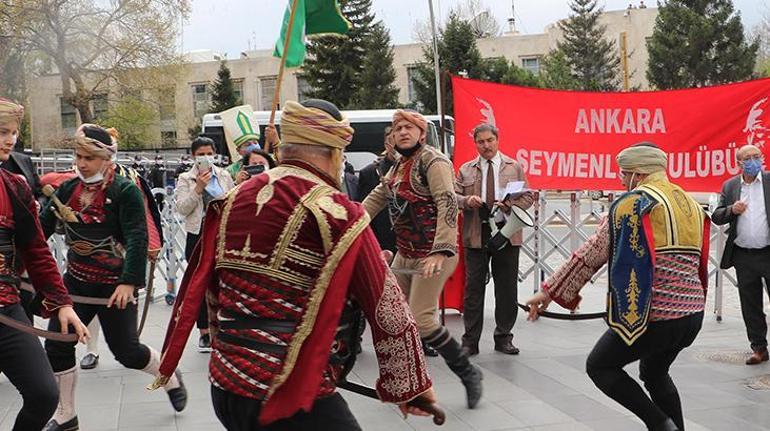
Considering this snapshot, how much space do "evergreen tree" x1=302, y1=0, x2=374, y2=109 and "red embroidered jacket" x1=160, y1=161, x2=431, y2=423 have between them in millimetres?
44135

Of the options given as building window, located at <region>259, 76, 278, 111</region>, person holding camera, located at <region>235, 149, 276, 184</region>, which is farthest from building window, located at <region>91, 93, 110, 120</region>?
person holding camera, located at <region>235, 149, 276, 184</region>

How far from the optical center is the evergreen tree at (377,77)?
45750 mm

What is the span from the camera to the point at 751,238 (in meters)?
6.61

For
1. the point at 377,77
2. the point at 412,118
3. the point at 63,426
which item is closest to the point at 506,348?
→ the point at 412,118

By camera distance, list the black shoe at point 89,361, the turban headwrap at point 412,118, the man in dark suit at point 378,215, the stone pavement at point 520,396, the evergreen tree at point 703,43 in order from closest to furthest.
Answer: the stone pavement at point 520,396 < the turban headwrap at point 412,118 < the black shoe at point 89,361 < the man in dark suit at point 378,215 < the evergreen tree at point 703,43

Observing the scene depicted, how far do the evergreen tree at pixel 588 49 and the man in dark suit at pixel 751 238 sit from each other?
4866 centimetres

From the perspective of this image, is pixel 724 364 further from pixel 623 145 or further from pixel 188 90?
pixel 188 90

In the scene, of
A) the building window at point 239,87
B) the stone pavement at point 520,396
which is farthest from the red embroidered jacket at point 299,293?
the building window at point 239,87

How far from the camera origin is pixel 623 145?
8547mm

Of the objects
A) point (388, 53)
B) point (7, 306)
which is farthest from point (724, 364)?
point (388, 53)

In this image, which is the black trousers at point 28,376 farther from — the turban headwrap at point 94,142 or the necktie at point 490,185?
the necktie at point 490,185

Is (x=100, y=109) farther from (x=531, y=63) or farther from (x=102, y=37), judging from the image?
(x=531, y=63)

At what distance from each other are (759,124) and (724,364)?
8.46 ft

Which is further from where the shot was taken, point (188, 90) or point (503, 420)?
point (188, 90)
